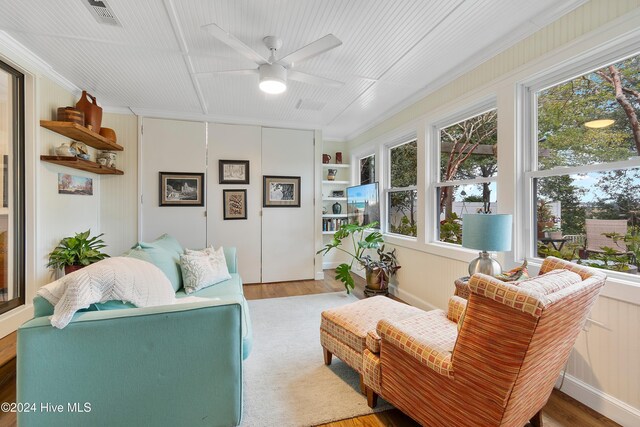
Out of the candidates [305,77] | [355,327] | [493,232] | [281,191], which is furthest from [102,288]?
[281,191]

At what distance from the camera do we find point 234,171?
4262 mm

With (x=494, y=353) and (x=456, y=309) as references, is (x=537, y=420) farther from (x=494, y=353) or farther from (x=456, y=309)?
(x=494, y=353)

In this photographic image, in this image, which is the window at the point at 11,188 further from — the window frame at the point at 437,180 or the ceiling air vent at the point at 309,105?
the window frame at the point at 437,180

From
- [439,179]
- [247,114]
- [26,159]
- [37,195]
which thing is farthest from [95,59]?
[439,179]

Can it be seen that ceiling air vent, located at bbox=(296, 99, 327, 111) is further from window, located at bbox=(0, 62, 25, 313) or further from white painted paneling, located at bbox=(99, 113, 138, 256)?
window, located at bbox=(0, 62, 25, 313)

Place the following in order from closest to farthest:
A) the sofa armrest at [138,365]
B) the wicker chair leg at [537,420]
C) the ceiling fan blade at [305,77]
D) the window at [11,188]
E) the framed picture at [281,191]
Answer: the sofa armrest at [138,365]
the wicker chair leg at [537,420]
the ceiling fan blade at [305,77]
the window at [11,188]
the framed picture at [281,191]

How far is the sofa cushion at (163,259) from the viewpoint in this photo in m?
2.25

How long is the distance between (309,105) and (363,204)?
171 centimetres

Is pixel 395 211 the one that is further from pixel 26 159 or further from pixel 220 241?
pixel 26 159

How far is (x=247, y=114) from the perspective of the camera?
163 inches

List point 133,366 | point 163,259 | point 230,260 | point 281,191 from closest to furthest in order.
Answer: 1. point 133,366
2. point 163,259
3. point 230,260
4. point 281,191

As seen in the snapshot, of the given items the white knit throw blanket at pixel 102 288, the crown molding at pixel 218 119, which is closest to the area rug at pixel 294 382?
the white knit throw blanket at pixel 102 288

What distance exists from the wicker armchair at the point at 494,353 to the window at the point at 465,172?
129 centimetres

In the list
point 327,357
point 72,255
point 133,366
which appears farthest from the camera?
point 72,255
